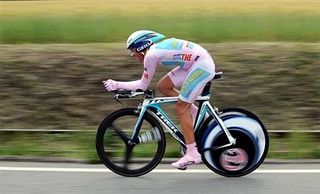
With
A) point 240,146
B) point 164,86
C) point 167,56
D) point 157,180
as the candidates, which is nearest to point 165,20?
point 164,86

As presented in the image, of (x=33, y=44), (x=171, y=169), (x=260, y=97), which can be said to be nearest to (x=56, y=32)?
(x=33, y=44)

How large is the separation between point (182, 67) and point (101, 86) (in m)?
3.26

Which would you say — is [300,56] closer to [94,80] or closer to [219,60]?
[219,60]

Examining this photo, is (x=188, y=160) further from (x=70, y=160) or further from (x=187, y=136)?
(x=70, y=160)

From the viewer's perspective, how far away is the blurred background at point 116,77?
8.23 meters

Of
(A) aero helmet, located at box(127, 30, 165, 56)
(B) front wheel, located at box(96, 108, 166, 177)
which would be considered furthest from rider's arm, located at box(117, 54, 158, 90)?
(B) front wheel, located at box(96, 108, 166, 177)

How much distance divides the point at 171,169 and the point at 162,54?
4.36ft

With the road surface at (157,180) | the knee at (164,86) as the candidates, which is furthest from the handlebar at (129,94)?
the road surface at (157,180)

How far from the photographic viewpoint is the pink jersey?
241 inches

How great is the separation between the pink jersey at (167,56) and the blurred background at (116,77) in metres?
1.36

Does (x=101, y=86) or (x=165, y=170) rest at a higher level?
(x=101, y=86)

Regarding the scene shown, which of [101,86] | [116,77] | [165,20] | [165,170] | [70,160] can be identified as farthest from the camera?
[165,20]

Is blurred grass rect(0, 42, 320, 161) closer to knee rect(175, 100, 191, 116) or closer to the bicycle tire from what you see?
the bicycle tire

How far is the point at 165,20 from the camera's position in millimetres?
12250
